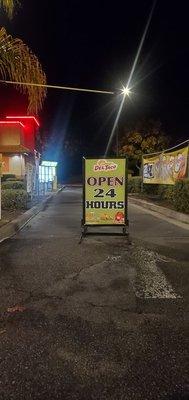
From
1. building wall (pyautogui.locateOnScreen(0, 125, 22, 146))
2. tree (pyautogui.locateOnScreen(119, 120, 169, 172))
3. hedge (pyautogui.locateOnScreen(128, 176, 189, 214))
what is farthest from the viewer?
tree (pyautogui.locateOnScreen(119, 120, 169, 172))

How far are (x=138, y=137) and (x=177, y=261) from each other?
105 ft

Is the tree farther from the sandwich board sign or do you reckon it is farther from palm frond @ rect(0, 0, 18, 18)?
the sandwich board sign

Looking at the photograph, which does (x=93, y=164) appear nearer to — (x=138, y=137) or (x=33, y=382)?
(x=33, y=382)

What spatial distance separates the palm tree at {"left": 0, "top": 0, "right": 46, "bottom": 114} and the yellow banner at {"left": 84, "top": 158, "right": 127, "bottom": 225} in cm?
336

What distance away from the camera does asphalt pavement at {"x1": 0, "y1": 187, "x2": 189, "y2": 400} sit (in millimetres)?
3381

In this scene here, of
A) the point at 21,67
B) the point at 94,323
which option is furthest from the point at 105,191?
the point at 94,323

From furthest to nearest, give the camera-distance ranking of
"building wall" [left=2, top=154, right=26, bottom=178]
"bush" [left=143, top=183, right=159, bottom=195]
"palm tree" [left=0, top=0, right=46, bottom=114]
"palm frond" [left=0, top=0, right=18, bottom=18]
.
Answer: "building wall" [left=2, top=154, right=26, bottom=178]
"bush" [left=143, top=183, right=159, bottom=195]
"palm tree" [left=0, top=0, right=46, bottom=114]
"palm frond" [left=0, top=0, right=18, bottom=18]

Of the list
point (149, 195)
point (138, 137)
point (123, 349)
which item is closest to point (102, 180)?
point (123, 349)

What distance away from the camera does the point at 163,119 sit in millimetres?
40406

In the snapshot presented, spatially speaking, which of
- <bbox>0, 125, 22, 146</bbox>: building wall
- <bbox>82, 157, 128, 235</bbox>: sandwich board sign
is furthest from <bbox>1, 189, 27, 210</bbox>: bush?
<bbox>0, 125, 22, 146</bbox>: building wall

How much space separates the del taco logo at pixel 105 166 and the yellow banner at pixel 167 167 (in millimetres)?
5997

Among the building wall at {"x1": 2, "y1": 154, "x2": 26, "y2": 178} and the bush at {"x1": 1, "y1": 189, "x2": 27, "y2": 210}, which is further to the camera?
the building wall at {"x1": 2, "y1": 154, "x2": 26, "y2": 178}

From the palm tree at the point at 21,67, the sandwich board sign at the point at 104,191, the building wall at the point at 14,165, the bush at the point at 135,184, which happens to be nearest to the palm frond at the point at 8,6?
the palm tree at the point at 21,67

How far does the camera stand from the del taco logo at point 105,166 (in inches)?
407
